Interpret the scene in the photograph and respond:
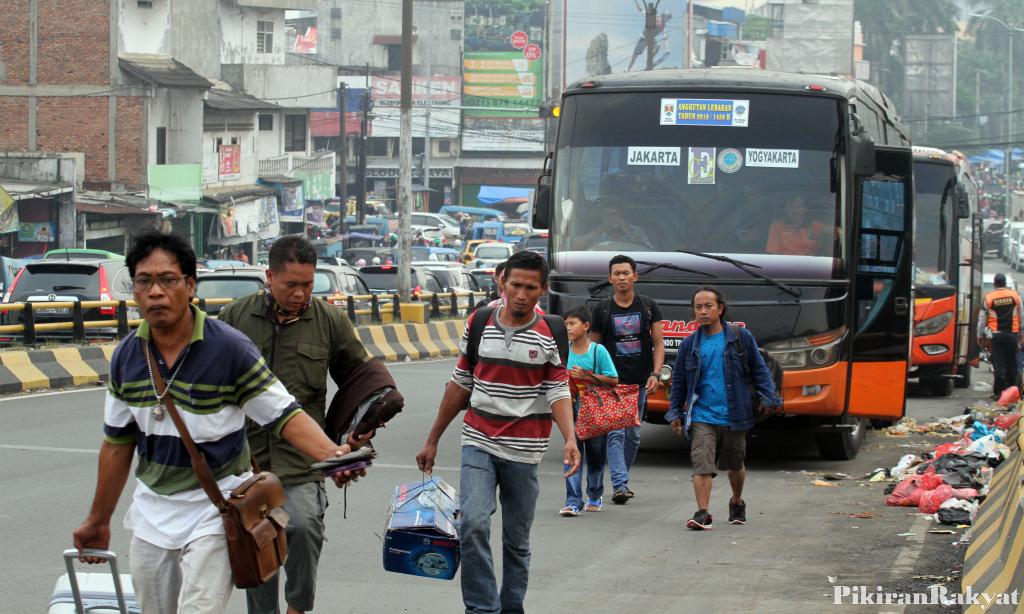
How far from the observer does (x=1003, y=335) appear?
70.9ft

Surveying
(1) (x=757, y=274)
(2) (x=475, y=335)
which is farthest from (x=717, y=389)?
(2) (x=475, y=335)

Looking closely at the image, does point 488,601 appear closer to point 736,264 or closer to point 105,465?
point 105,465

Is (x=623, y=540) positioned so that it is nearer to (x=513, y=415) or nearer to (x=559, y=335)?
(x=559, y=335)

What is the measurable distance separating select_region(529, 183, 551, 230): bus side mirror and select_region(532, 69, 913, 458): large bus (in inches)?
0.6

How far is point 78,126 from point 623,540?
42.5 metres

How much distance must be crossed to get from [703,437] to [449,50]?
275ft

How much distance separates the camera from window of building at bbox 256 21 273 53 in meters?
66.8

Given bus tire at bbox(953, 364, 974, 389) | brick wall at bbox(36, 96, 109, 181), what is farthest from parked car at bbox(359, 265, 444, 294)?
brick wall at bbox(36, 96, 109, 181)

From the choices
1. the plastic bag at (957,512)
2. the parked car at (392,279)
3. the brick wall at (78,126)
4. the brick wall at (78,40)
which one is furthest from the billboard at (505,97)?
the plastic bag at (957,512)

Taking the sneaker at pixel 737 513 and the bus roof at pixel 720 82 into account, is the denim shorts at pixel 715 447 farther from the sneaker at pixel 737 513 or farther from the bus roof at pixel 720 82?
the bus roof at pixel 720 82

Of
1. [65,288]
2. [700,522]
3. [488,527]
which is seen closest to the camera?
[488,527]

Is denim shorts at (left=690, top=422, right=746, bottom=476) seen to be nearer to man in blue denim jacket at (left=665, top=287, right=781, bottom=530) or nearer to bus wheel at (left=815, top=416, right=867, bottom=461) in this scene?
man in blue denim jacket at (left=665, top=287, right=781, bottom=530)

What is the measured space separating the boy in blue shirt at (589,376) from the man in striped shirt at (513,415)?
3.79 m

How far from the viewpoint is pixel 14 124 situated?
160 ft
